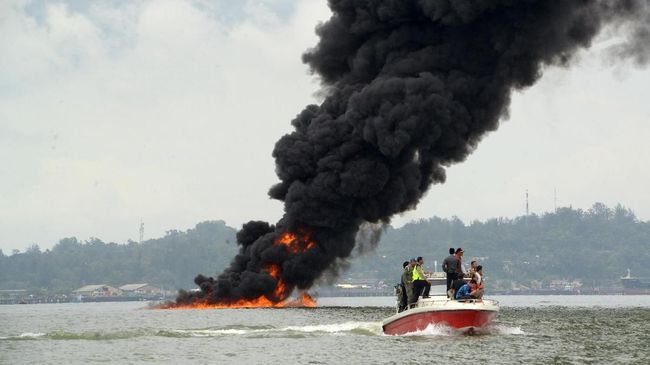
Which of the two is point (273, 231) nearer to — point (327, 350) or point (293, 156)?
point (293, 156)

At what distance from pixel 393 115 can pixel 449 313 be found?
147 feet

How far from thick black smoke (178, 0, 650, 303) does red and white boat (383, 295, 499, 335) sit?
41.8 meters

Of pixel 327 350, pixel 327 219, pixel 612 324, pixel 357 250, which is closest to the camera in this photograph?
pixel 327 350

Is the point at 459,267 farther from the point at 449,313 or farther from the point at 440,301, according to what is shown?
the point at 449,313

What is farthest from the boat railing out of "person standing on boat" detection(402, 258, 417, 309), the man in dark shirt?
"person standing on boat" detection(402, 258, 417, 309)

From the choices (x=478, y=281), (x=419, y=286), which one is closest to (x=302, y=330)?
(x=419, y=286)

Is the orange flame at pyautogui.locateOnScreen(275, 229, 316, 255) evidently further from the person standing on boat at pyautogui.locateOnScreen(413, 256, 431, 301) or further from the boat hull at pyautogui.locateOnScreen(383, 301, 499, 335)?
the boat hull at pyautogui.locateOnScreen(383, 301, 499, 335)

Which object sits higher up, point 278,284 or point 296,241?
point 296,241

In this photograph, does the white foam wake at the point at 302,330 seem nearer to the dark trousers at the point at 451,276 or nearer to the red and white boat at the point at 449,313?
the red and white boat at the point at 449,313

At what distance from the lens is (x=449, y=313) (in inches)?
1905

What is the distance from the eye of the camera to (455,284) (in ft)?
160

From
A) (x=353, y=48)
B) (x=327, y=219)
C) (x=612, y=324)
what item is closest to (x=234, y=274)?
(x=327, y=219)

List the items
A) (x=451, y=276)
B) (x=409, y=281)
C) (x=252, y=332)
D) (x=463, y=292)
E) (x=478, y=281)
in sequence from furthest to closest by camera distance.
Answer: (x=252, y=332) < (x=409, y=281) < (x=478, y=281) < (x=451, y=276) < (x=463, y=292)

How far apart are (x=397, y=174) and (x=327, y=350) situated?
1916 inches
